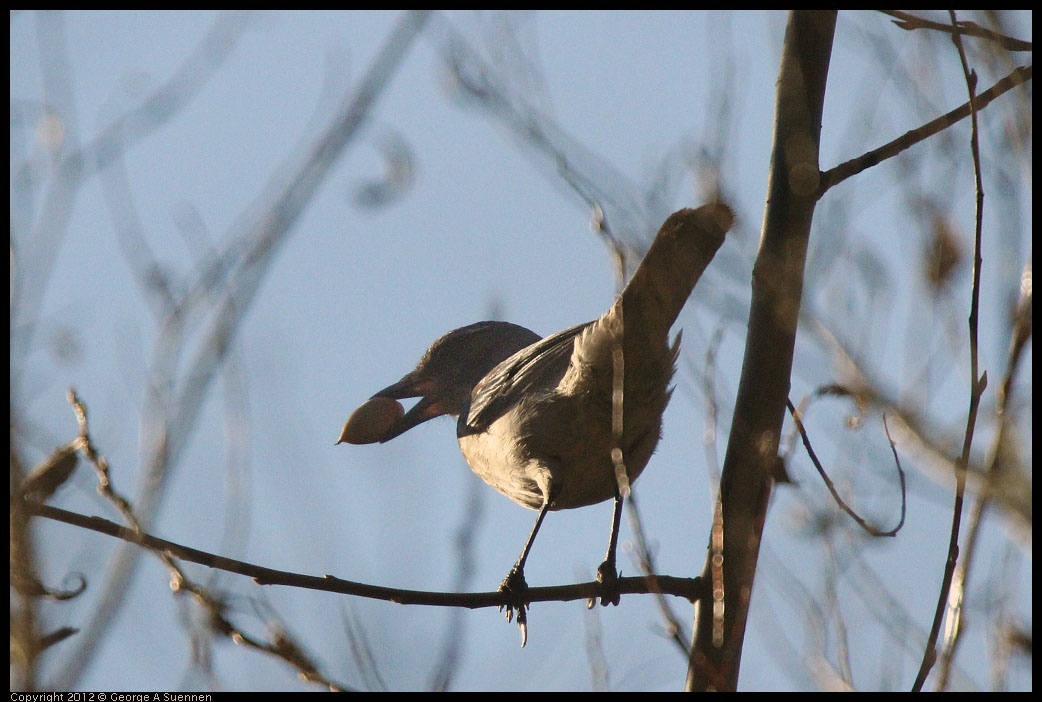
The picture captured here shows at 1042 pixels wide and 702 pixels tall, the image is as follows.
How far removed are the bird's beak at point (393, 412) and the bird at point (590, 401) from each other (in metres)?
0.02

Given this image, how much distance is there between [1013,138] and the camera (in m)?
2.57

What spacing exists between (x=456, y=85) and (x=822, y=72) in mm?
1202

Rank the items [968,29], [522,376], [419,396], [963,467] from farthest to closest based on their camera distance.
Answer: [419,396]
[522,376]
[968,29]
[963,467]

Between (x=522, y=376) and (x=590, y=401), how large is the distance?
1.75ft

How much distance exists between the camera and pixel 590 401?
13.4ft

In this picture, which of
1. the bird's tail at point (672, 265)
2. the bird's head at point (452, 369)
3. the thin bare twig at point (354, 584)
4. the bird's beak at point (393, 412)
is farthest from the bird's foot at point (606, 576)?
the bird's head at point (452, 369)

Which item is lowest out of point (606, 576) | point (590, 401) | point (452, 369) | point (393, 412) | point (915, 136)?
point (606, 576)

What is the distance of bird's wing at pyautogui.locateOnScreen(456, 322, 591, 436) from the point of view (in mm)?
4379

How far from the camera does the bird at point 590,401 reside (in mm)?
3445

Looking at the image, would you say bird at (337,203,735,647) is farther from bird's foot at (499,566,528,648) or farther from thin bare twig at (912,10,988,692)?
thin bare twig at (912,10,988,692)

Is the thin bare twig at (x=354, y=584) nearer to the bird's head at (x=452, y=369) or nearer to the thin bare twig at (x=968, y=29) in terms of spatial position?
the thin bare twig at (x=968, y=29)

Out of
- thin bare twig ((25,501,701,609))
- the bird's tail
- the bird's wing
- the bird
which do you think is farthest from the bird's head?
thin bare twig ((25,501,701,609))

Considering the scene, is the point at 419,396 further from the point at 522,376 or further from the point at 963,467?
the point at 963,467

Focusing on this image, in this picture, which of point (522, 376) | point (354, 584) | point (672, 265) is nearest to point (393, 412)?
point (522, 376)
